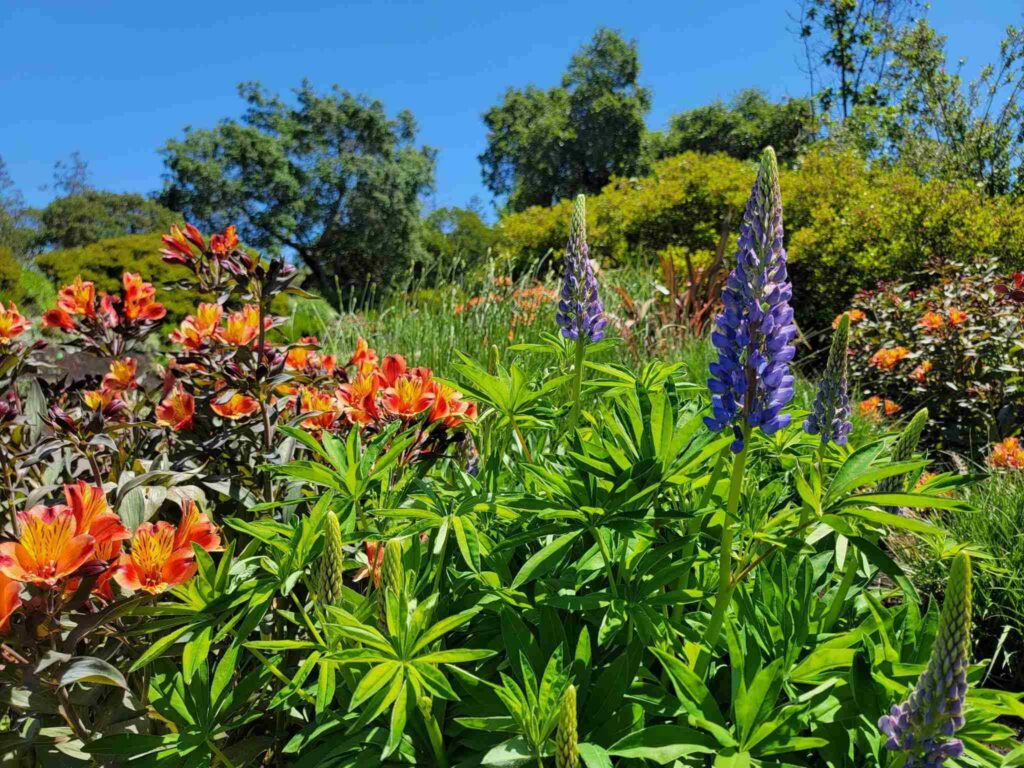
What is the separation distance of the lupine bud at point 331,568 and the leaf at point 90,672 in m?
0.42

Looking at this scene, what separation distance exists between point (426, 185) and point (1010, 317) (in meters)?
32.2

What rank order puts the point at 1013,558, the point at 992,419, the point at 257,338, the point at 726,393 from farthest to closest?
1. the point at 992,419
2. the point at 1013,558
3. the point at 257,338
4. the point at 726,393

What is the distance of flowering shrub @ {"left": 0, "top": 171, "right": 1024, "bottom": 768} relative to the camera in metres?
1.08

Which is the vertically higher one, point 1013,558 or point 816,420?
point 816,420

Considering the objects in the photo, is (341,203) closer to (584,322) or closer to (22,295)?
(22,295)

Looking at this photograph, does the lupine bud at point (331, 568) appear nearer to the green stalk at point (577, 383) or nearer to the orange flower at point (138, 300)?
the green stalk at point (577, 383)

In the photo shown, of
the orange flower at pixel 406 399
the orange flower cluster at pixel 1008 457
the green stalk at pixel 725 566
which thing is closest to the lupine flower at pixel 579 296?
the orange flower at pixel 406 399

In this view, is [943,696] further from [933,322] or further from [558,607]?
[933,322]

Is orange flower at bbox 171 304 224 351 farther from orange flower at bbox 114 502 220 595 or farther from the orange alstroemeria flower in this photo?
the orange alstroemeria flower

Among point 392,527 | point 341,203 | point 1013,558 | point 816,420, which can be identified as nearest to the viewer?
point 816,420

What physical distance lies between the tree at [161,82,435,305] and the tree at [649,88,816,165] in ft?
43.0

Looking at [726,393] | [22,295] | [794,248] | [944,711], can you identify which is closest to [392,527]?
[726,393]

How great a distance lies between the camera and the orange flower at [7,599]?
1.16m

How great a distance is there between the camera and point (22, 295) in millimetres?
11188
